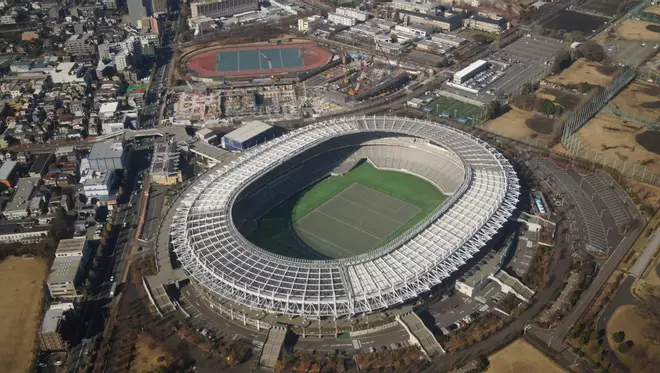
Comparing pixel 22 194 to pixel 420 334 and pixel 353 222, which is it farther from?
pixel 420 334

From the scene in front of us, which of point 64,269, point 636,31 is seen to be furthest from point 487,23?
point 64,269

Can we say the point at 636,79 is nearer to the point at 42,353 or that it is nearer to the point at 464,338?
the point at 464,338

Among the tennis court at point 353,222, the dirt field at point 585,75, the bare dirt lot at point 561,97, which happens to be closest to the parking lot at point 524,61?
the dirt field at point 585,75

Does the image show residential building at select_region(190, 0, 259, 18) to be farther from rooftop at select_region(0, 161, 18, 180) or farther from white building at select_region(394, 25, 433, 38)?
rooftop at select_region(0, 161, 18, 180)

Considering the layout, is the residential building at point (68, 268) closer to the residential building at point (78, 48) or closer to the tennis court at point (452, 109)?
the tennis court at point (452, 109)

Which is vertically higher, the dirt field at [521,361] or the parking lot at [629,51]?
the parking lot at [629,51]
